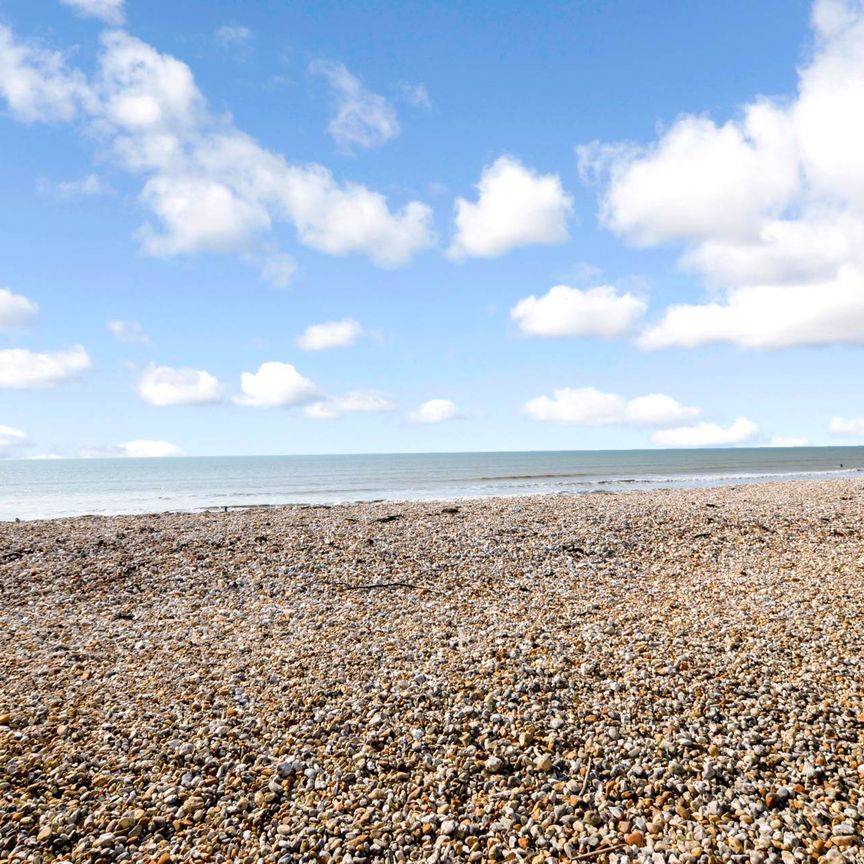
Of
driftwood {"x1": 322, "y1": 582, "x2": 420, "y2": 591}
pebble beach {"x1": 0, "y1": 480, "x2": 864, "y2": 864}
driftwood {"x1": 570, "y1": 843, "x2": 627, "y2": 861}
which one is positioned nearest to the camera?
driftwood {"x1": 570, "y1": 843, "x2": 627, "y2": 861}

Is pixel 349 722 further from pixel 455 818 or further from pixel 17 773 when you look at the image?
pixel 17 773

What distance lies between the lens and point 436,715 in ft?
20.4

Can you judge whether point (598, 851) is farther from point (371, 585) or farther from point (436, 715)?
point (371, 585)

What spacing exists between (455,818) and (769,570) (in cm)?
970

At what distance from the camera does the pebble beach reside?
4.65 m

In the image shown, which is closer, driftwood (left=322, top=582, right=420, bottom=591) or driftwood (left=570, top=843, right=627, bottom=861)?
driftwood (left=570, top=843, right=627, bottom=861)

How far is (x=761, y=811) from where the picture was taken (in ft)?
15.6

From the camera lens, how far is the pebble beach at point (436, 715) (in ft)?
15.3

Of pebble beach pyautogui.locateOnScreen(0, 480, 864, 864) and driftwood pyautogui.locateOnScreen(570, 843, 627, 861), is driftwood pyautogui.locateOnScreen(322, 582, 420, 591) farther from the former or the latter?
driftwood pyautogui.locateOnScreen(570, 843, 627, 861)

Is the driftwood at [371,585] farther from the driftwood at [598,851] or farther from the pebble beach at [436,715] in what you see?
the driftwood at [598,851]

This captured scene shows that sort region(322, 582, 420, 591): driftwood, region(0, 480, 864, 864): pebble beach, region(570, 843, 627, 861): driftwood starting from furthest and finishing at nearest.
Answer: region(322, 582, 420, 591): driftwood < region(0, 480, 864, 864): pebble beach < region(570, 843, 627, 861): driftwood

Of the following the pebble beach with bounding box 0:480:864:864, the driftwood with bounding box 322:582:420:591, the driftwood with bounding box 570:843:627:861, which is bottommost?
the driftwood with bounding box 570:843:627:861

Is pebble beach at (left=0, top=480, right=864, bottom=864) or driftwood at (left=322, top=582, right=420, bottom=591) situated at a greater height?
driftwood at (left=322, top=582, right=420, bottom=591)

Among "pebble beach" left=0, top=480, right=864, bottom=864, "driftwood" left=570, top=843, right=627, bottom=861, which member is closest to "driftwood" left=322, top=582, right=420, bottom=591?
"pebble beach" left=0, top=480, right=864, bottom=864
